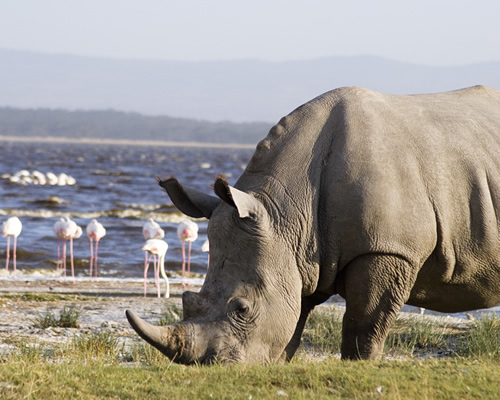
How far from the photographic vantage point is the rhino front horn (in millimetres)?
6205

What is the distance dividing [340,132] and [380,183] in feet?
1.83

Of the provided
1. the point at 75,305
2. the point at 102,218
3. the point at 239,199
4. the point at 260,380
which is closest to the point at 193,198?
the point at 239,199

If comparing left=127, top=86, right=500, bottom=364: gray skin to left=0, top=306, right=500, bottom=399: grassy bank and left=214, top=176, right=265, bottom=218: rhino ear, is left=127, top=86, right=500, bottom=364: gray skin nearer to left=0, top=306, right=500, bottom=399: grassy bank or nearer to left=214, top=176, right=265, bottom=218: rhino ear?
left=214, top=176, right=265, bottom=218: rhino ear

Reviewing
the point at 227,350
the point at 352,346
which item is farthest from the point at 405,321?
the point at 227,350

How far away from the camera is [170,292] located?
15578 millimetres

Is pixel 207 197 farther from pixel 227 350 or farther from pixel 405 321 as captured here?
pixel 405 321

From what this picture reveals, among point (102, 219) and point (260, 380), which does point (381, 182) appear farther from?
point (102, 219)

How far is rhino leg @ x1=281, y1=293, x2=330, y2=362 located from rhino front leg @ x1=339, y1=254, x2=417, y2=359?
19.2 inches

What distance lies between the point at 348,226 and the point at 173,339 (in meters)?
1.49

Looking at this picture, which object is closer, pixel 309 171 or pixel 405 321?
pixel 309 171

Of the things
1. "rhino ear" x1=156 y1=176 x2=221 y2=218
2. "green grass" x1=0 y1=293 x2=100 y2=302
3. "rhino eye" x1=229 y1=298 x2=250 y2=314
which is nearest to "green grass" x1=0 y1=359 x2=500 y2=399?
"rhino eye" x1=229 y1=298 x2=250 y2=314

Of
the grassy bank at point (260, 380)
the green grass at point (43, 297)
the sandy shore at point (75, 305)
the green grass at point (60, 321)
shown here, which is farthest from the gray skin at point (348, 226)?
the green grass at point (43, 297)

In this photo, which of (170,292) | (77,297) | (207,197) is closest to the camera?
(207,197)

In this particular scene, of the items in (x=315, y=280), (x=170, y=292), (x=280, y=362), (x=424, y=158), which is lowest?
(x=170, y=292)
